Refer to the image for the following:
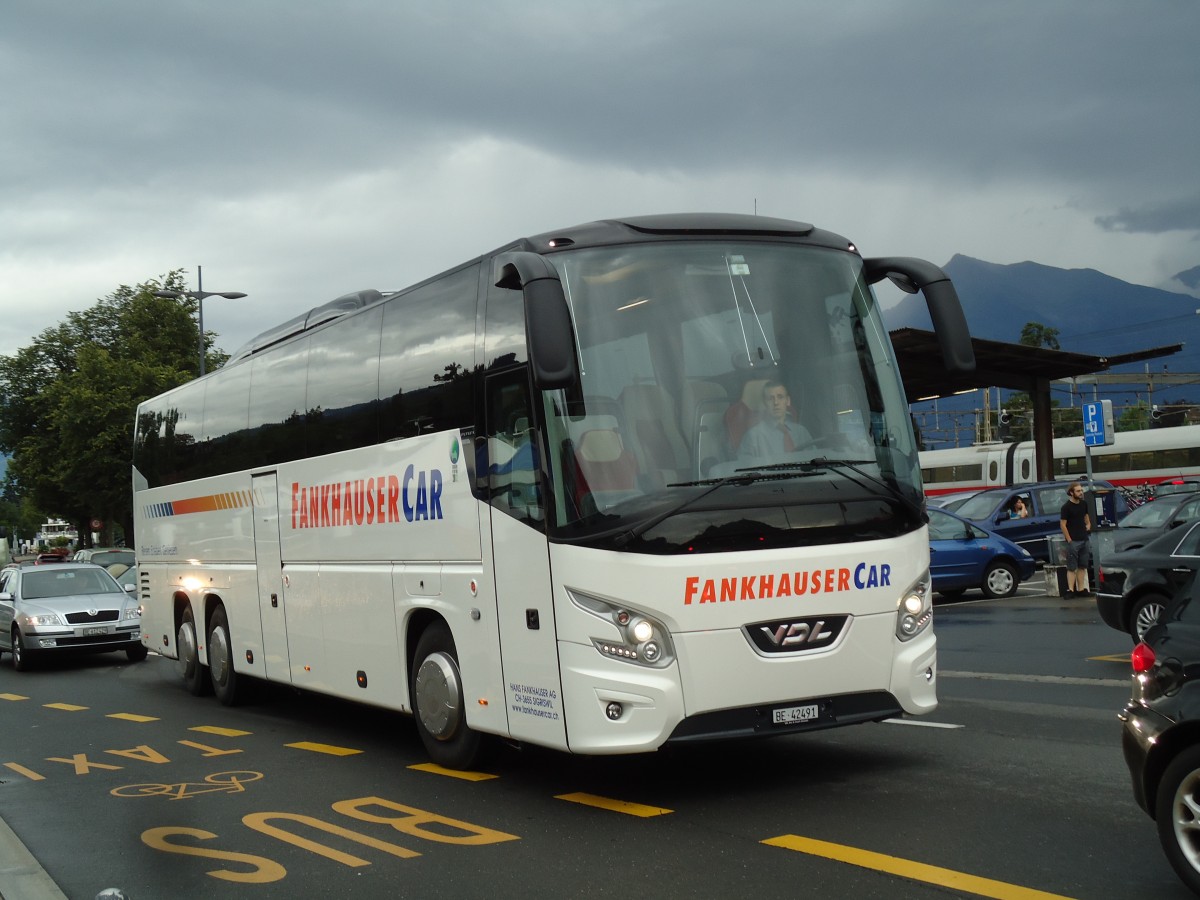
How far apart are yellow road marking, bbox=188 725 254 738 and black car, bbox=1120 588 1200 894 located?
8226 millimetres

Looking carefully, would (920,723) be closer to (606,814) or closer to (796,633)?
(796,633)

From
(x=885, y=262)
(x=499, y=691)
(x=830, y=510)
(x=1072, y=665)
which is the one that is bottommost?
(x=1072, y=665)

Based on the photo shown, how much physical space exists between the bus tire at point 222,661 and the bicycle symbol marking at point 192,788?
456 cm

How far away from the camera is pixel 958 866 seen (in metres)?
5.90

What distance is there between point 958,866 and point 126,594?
18045 millimetres

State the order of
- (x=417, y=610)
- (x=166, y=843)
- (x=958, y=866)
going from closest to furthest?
(x=958, y=866)
(x=166, y=843)
(x=417, y=610)

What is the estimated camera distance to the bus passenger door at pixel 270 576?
1208 centimetres

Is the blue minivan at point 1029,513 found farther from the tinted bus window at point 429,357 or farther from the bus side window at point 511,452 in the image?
the bus side window at point 511,452

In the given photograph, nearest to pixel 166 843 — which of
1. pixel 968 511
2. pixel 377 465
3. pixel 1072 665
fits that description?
pixel 377 465

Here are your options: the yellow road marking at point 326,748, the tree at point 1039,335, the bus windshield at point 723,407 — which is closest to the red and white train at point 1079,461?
the yellow road marking at point 326,748

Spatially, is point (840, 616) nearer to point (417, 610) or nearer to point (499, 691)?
point (499, 691)

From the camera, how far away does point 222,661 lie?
46.3 feet

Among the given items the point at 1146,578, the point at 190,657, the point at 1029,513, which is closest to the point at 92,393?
the point at 1029,513

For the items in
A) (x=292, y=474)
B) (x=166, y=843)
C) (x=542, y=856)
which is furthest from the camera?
(x=292, y=474)
